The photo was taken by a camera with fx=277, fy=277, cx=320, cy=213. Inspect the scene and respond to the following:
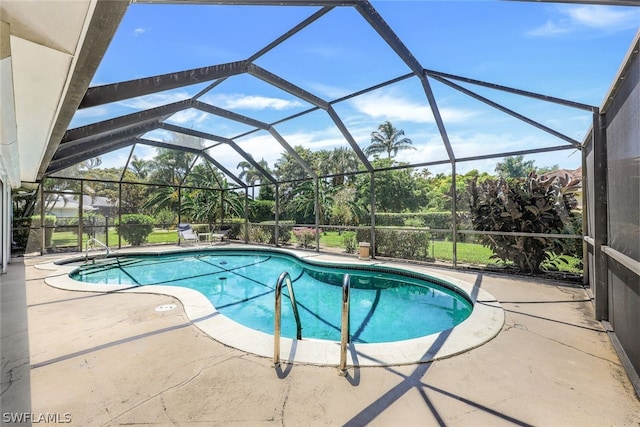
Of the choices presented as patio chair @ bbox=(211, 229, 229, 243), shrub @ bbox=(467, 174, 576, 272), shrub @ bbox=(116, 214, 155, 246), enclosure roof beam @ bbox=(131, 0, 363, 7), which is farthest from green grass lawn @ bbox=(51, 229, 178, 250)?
shrub @ bbox=(467, 174, 576, 272)

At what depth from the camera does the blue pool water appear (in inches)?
188

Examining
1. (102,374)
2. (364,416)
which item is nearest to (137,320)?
(102,374)

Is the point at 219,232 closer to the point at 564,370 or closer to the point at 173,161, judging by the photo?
the point at 173,161

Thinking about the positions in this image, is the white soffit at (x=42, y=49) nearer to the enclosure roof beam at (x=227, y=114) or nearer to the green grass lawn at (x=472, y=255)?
the enclosure roof beam at (x=227, y=114)

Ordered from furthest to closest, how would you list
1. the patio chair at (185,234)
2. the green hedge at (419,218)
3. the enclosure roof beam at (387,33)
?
the patio chair at (185,234) < the green hedge at (419,218) < the enclosure roof beam at (387,33)

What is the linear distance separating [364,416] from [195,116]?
26.5ft

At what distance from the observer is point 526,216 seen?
6.57 m

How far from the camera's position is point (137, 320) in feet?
12.3

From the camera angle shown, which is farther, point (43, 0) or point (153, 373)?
point (153, 373)

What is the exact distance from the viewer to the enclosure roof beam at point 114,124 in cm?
477

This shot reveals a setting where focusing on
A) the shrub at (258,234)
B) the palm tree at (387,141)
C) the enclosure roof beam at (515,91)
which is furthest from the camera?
the palm tree at (387,141)

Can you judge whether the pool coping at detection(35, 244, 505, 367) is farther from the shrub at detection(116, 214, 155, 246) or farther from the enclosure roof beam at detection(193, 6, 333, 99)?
the shrub at detection(116, 214, 155, 246)

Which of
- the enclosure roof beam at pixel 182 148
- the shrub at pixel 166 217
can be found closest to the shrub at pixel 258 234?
the enclosure roof beam at pixel 182 148

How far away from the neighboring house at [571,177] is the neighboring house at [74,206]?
15.1 metres
